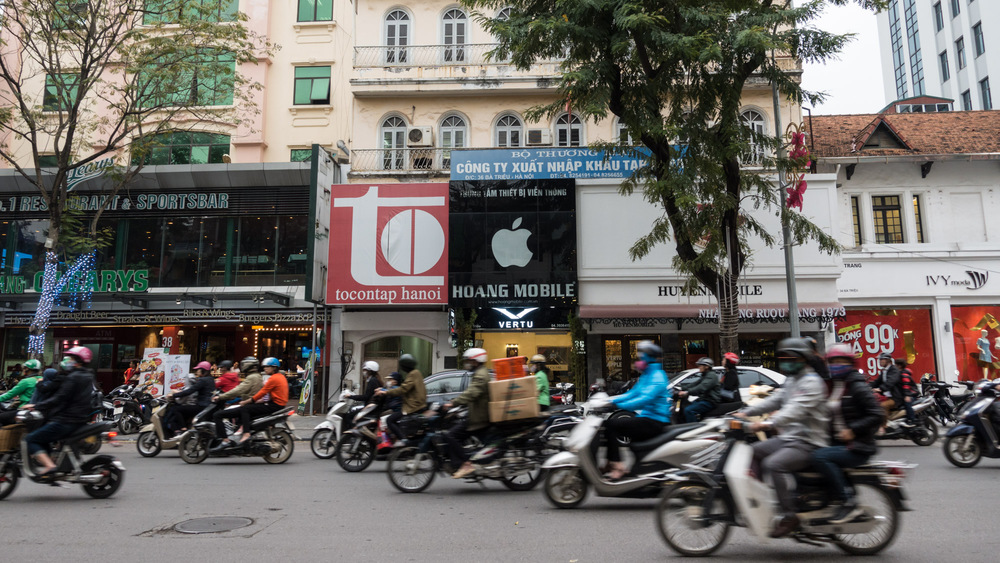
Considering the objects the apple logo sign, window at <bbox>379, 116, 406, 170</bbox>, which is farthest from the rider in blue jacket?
window at <bbox>379, 116, 406, 170</bbox>

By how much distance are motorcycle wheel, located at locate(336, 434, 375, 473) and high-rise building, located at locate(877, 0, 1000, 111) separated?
100ft

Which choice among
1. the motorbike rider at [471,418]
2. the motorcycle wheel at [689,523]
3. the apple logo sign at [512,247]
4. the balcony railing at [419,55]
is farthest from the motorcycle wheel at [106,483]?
the balcony railing at [419,55]

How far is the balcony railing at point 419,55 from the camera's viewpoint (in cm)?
2042

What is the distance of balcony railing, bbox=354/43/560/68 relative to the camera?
67.0 feet

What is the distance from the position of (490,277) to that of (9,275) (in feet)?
55.0

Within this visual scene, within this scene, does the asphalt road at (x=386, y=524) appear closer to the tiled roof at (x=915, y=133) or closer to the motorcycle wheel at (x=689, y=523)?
the motorcycle wheel at (x=689, y=523)

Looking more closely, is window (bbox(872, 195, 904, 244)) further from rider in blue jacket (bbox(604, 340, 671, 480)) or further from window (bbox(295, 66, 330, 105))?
window (bbox(295, 66, 330, 105))

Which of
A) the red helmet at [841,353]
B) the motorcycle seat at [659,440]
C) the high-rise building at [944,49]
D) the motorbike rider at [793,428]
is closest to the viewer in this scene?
the motorbike rider at [793,428]

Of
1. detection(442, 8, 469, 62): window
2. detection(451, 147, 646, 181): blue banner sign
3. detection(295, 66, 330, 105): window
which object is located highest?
detection(442, 8, 469, 62): window

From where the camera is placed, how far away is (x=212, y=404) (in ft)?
34.8

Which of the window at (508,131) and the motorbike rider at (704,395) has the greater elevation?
the window at (508,131)

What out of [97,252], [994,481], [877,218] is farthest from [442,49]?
[994,481]

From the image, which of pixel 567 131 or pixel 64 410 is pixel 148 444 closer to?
pixel 64 410

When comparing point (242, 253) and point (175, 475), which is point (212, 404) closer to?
point (175, 475)
